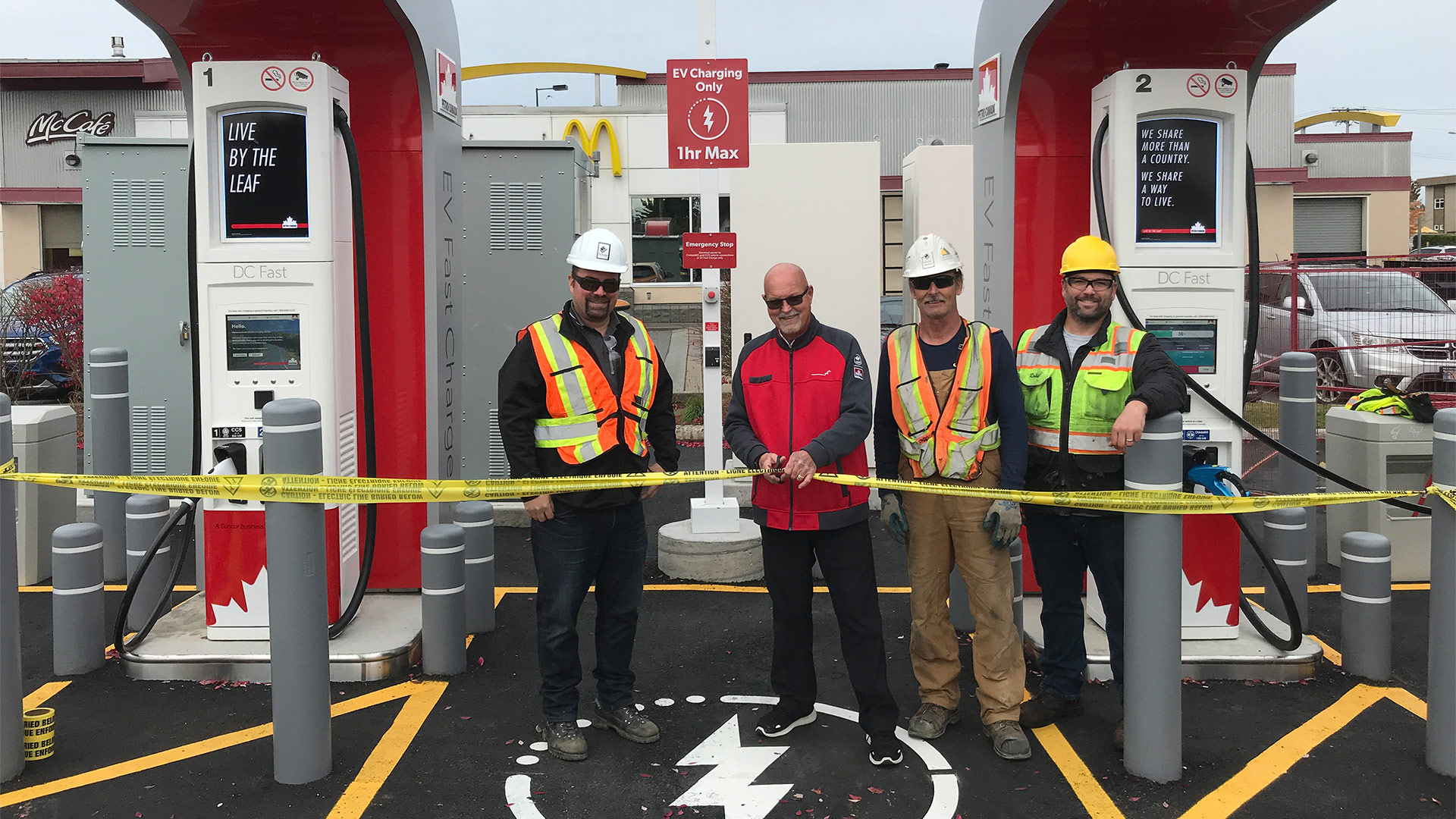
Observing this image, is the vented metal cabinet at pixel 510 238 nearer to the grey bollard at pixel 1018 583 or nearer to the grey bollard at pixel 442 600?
the grey bollard at pixel 442 600

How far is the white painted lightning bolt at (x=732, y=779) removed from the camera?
12.6 ft

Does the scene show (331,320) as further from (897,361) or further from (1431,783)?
(1431,783)

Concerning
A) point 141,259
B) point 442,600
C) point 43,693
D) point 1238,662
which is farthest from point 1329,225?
point 43,693

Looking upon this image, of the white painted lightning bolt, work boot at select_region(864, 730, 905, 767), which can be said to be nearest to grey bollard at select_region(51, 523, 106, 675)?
the white painted lightning bolt

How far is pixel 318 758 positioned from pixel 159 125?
19013mm

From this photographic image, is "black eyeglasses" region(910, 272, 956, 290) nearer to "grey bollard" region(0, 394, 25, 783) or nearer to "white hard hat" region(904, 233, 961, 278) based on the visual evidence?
"white hard hat" region(904, 233, 961, 278)

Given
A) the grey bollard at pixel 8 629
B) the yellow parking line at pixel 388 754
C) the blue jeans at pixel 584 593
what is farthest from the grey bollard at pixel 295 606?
the grey bollard at pixel 8 629

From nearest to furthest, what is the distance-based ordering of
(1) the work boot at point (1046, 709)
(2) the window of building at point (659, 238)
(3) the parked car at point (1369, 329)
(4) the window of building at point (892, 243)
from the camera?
(1) the work boot at point (1046, 709), (3) the parked car at point (1369, 329), (2) the window of building at point (659, 238), (4) the window of building at point (892, 243)

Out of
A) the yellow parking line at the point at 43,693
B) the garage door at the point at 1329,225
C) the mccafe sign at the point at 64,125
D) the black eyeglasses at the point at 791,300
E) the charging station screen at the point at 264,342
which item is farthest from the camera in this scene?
the garage door at the point at 1329,225

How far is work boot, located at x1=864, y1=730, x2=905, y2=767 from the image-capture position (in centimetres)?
412

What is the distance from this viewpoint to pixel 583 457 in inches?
167

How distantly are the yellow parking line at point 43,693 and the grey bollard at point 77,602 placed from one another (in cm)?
9

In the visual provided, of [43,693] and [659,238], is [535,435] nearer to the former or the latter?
[43,693]

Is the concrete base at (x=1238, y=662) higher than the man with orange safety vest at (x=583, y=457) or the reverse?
the reverse
